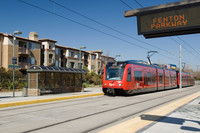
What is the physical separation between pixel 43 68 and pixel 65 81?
4.70m

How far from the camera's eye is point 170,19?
5641mm

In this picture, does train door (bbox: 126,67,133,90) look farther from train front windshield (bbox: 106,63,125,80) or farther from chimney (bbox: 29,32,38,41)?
chimney (bbox: 29,32,38,41)

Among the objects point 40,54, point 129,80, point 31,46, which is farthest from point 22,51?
point 129,80

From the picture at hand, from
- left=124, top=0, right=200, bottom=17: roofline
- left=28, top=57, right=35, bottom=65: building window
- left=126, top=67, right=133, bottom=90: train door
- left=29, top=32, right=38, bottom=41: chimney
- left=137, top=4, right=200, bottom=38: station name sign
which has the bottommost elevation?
left=126, top=67, right=133, bottom=90: train door

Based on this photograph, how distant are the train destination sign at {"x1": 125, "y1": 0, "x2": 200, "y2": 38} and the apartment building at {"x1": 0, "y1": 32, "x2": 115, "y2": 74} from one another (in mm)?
28743

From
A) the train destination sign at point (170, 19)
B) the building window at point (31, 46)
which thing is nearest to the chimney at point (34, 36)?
the building window at point (31, 46)

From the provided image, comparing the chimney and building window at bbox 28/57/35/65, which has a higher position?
the chimney

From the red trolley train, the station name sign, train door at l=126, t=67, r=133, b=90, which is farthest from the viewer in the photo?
train door at l=126, t=67, r=133, b=90

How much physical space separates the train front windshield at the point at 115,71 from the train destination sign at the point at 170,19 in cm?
1288

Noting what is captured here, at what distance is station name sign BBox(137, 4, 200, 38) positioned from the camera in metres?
5.34

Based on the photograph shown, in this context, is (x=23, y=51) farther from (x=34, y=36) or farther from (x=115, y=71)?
(x=115, y=71)

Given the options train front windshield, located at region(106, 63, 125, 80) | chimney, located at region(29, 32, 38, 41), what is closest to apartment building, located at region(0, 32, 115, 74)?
chimney, located at region(29, 32, 38, 41)

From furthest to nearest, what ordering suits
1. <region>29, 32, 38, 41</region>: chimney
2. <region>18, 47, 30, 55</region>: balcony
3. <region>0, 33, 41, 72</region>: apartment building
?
<region>29, 32, 38, 41</region>: chimney < <region>18, 47, 30, 55</region>: balcony < <region>0, 33, 41, 72</region>: apartment building

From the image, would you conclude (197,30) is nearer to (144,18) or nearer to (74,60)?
(144,18)
